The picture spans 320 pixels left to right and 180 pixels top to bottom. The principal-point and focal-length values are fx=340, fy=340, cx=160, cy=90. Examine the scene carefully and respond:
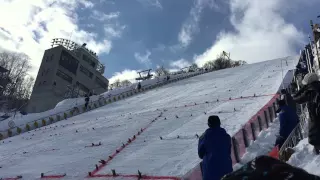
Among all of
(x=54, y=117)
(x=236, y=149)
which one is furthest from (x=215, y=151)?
(x=54, y=117)

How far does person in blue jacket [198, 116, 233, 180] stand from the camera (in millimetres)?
5375

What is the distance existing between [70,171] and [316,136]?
731 cm

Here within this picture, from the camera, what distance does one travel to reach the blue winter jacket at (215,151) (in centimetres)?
539

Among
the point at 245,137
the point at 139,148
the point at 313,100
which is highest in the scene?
the point at 313,100

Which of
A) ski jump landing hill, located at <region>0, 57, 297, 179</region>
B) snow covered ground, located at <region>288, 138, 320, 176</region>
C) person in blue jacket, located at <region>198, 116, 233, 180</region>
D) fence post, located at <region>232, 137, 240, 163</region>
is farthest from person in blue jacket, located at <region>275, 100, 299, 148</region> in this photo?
person in blue jacket, located at <region>198, 116, 233, 180</region>

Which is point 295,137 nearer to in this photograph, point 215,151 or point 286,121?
point 286,121

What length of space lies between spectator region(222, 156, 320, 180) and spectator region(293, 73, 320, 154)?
8.24 feet

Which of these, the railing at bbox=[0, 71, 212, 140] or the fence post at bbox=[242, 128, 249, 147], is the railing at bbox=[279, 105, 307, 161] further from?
the railing at bbox=[0, 71, 212, 140]

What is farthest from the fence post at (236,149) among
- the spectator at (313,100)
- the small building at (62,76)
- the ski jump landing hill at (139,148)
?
the small building at (62,76)

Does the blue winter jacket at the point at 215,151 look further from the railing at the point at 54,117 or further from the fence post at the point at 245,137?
the railing at the point at 54,117

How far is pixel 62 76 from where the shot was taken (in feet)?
182

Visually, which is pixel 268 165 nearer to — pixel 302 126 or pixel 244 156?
pixel 244 156

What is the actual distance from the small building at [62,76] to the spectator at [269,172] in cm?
5170

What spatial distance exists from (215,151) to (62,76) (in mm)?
52900
